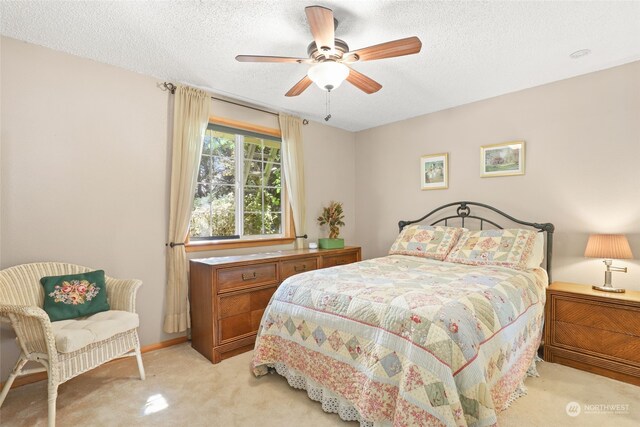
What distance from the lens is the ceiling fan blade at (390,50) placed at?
1.80 meters

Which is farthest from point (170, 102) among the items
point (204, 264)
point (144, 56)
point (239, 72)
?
point (204, 264)

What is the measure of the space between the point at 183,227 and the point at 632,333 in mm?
3751

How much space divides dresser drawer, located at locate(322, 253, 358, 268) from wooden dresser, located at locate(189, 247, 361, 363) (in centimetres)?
59

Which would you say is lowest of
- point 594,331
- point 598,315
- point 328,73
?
point 594,331

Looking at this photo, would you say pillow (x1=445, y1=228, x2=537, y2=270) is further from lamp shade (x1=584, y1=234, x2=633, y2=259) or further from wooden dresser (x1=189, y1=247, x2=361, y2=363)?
wooden dresser (x1=189, y1=247, x2=361, y2=363)

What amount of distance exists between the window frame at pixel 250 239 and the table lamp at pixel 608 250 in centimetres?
299

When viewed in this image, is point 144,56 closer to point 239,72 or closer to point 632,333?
point 239,72

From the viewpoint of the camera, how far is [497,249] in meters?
2.87

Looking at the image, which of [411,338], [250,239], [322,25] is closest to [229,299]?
[250,239]

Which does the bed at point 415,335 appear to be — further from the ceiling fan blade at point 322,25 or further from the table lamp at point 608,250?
the ceiling fan blade at point 322,25

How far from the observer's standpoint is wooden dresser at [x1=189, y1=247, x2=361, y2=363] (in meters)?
2.71

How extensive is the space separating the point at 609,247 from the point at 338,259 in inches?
97.9

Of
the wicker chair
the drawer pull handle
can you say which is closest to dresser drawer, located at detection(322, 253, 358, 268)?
the drawer pull handle

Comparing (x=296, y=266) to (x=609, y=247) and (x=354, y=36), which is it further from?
(x=609, y=247)
